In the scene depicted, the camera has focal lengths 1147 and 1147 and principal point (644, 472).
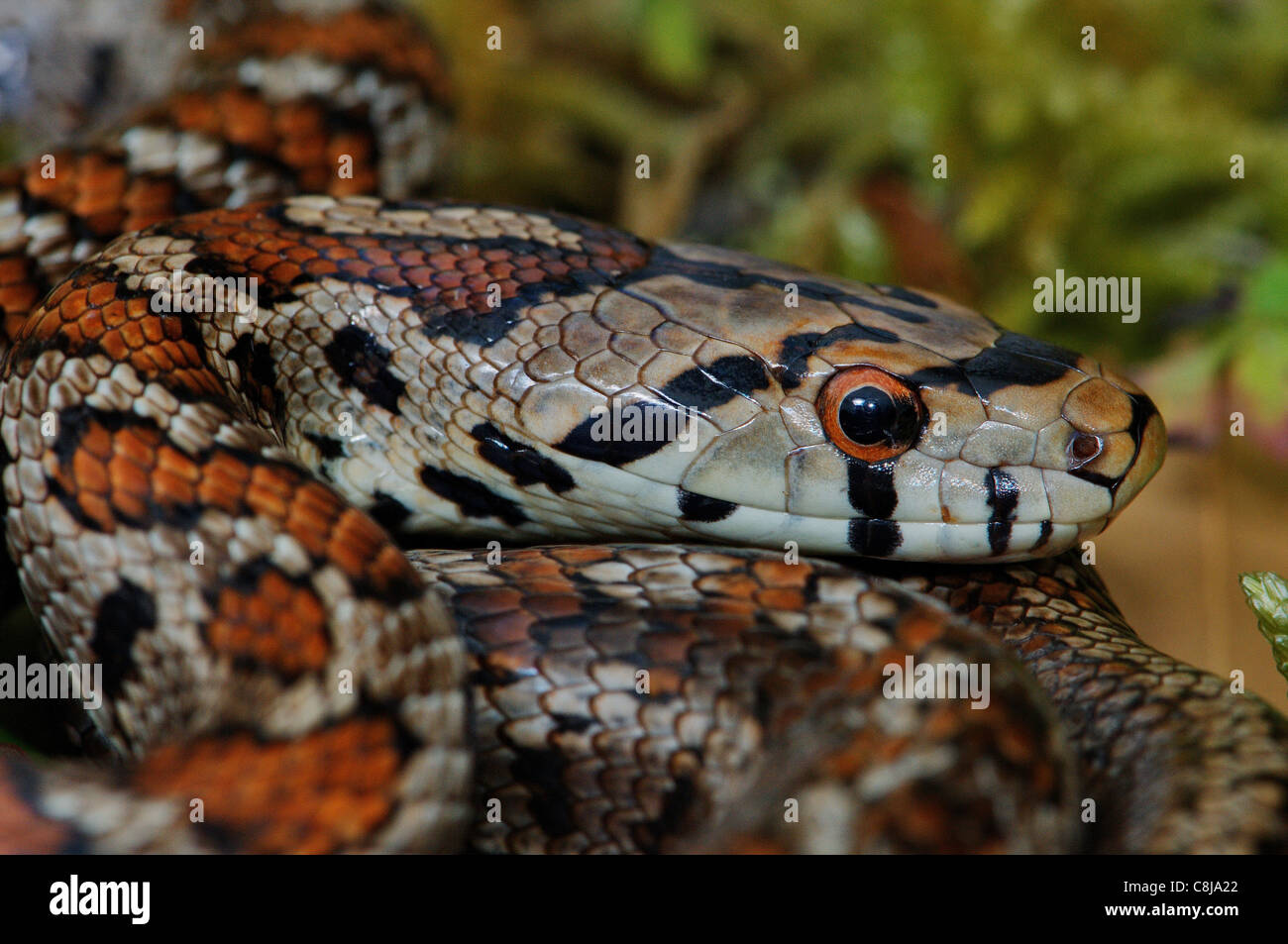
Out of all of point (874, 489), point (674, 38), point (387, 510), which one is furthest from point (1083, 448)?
point (674, 38)

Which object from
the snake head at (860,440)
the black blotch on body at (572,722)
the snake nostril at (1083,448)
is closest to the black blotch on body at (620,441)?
the snake head at (860,440)

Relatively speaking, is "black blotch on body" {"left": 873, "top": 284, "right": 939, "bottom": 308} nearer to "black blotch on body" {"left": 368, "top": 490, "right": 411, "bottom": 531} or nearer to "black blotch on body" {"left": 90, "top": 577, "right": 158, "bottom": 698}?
"black blotch on body" {"left": 368, "top": 490, "right": 411, "bottom": 531}

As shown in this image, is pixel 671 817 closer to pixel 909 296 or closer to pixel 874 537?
pixel 874 537

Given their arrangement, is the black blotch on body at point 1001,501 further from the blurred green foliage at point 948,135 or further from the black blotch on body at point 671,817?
the blurred green foliage at point 948,135

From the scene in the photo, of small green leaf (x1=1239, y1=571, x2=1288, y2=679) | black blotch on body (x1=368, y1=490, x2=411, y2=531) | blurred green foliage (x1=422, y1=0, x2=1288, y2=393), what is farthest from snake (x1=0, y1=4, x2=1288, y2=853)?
blurred green foliage (x1=422, y1=0, x2=1288, y2=393)
